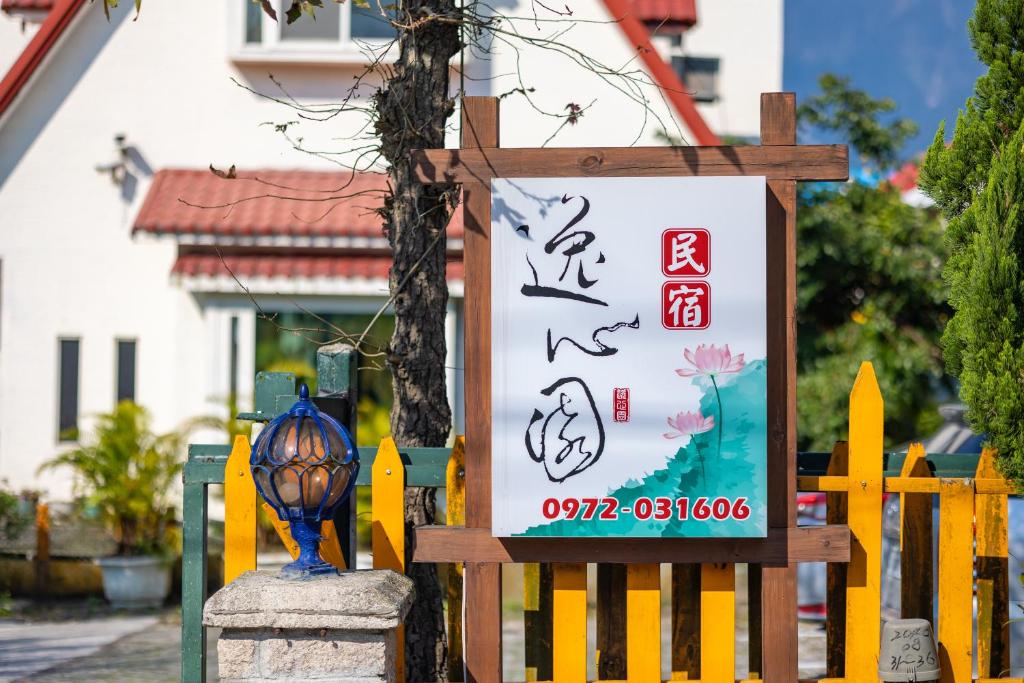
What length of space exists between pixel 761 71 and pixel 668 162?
1587 centimetres

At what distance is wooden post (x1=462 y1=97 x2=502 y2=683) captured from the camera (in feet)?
15.0

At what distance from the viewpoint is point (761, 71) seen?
19.6 m

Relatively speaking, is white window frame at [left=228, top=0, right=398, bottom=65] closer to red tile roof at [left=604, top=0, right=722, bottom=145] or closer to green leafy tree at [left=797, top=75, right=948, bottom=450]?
red tile roof at [left=604, top=0, right=722, bottom=145]

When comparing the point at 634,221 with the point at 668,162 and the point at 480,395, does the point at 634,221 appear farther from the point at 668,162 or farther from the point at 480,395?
the point at 480,395

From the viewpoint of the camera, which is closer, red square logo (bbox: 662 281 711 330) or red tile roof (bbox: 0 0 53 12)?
red square logo (bbox: 662 281 711 330)

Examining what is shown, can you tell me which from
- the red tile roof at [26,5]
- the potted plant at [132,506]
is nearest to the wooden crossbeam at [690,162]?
the potted plant at [132,506]

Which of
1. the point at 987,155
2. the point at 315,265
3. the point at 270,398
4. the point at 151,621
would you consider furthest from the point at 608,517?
the point at 315,265

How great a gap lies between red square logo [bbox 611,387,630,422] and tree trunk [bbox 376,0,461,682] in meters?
1.17

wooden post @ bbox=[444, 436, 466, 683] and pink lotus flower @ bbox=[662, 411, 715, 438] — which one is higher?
pink lotus flower @ bbox=[662, 411, 715, 438]

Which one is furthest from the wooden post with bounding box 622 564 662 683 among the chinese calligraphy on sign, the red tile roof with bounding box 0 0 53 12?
the red tile roof with bounding box 0 0 53 12

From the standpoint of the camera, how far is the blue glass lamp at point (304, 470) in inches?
174

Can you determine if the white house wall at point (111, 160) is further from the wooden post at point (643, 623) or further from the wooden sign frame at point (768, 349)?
the wooden post at point (643, 623)

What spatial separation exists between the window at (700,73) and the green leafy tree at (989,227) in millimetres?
13294

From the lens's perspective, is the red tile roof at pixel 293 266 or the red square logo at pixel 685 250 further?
the red tile roof at pixel 293 266
